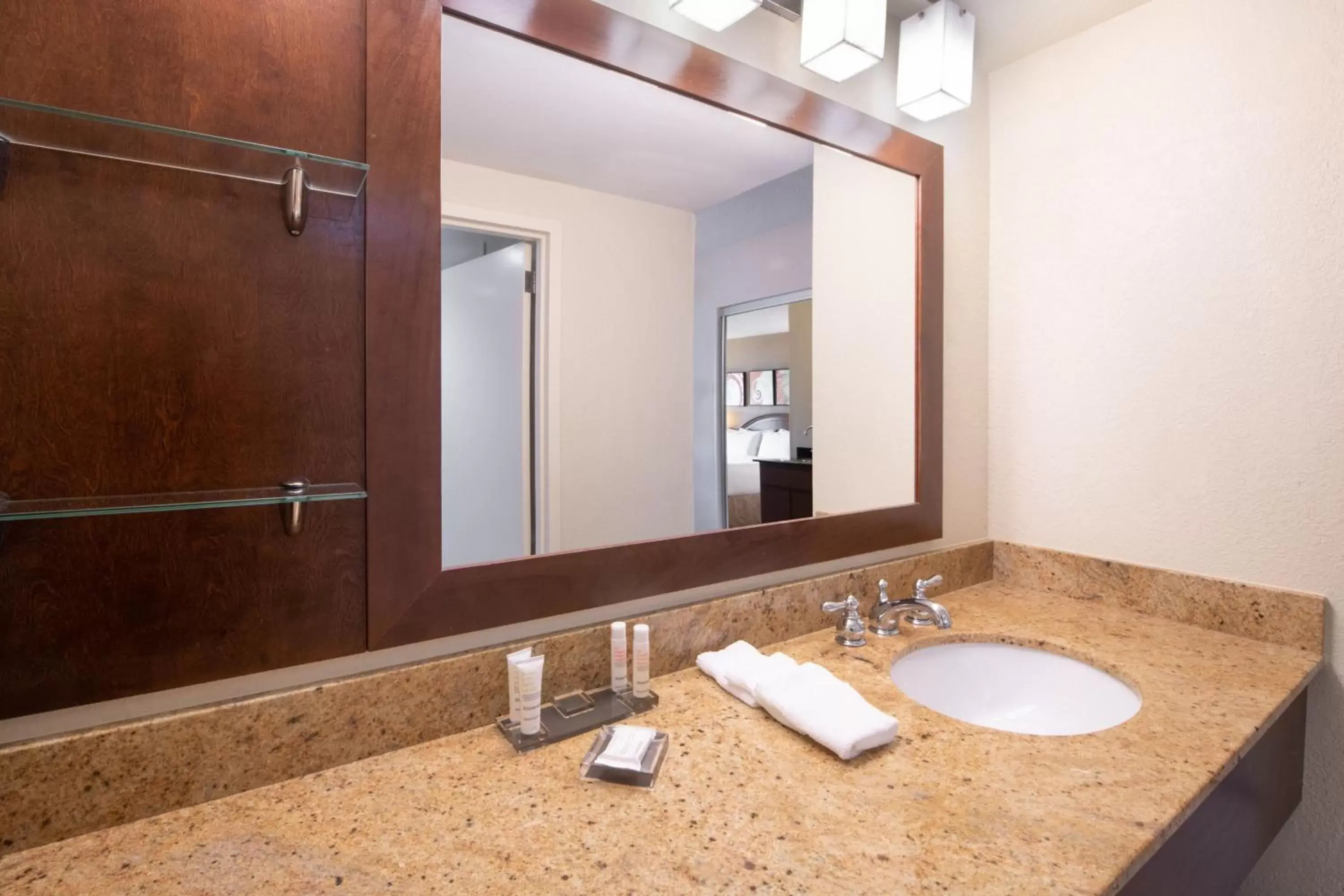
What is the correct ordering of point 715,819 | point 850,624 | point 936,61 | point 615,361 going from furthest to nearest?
point 936,61 → point 850,624 → point 615,361 → point 715,819

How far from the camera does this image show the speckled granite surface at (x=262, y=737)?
24.5 inches

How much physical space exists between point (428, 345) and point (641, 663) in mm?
526

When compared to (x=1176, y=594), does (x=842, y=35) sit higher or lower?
higher

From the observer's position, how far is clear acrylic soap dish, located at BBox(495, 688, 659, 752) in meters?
0.81

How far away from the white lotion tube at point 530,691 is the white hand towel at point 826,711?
0.31 metres

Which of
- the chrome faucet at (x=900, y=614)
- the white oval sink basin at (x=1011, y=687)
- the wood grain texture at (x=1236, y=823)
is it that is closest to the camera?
the wood grain texture at (x=1236, y=823)

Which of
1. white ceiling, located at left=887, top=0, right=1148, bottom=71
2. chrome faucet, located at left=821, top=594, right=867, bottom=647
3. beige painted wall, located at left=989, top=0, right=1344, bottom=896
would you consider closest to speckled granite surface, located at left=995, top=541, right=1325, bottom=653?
beige painted wall, located at left=989, top=0, right=1344, bottom=896

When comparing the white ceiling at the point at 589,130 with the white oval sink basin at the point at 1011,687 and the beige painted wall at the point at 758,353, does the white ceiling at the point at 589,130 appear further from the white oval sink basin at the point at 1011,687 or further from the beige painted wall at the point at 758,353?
the white oval sink basin at the point at 1011,687

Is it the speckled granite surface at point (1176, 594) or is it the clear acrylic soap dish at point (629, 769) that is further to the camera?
the speckled granite surface at point (1176, 594)

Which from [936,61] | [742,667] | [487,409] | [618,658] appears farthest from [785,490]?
[936,61]

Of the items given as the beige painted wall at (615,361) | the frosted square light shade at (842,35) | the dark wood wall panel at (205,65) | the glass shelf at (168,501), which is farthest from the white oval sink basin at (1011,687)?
the dark wood wall panel at (205,65)

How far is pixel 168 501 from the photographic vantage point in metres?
0.67

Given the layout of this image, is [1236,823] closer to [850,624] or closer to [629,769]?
[850,624]

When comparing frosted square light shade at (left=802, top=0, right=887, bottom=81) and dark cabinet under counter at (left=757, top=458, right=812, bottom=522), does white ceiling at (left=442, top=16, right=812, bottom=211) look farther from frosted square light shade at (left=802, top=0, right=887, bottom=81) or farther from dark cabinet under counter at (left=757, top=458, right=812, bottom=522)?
dark cabinet under counter at (left=757, top=458, right=812, bottom=522)
